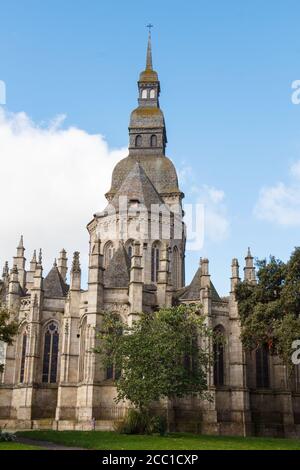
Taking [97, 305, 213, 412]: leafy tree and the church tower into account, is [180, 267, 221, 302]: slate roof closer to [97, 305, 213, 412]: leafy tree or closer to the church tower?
the church tower

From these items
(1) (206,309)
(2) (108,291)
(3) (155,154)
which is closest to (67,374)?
(2) (108,291)

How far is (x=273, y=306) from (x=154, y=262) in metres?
22.8

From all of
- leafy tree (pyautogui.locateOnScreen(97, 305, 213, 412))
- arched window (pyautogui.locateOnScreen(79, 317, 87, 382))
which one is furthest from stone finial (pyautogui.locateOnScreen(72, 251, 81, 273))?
leafy tree (pyautogui.locateOnScreen(97, 305, 213, 412))

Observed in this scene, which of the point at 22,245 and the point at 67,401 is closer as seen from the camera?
the point at 67,401

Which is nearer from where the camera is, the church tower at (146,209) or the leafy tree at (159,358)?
the leafy tree at (159,358)

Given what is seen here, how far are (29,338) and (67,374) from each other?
4.15m

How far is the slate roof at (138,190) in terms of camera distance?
5706 centimetres

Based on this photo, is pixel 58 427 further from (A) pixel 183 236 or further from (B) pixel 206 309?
(A) pixel 183 236

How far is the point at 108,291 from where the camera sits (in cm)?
4409

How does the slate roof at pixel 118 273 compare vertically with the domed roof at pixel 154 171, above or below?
below

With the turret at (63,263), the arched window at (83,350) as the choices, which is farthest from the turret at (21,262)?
the arched window at (83,350)

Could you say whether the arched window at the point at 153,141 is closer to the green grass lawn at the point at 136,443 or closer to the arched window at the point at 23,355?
the arched window at the point at 23,355

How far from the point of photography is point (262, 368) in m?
47.5

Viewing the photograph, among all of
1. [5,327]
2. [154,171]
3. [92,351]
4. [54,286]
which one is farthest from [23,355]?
[154,171]
